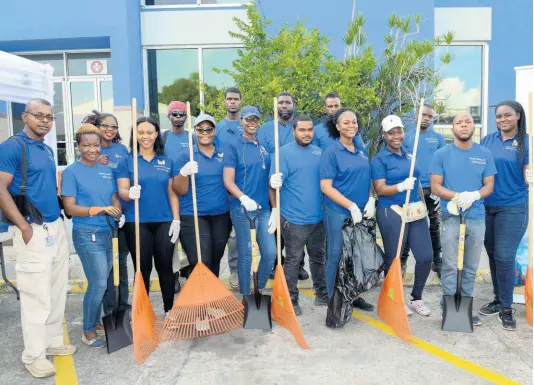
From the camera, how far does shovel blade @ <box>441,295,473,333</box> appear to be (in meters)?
4.25

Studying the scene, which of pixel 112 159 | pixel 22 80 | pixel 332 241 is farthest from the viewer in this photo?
pixel 22 80

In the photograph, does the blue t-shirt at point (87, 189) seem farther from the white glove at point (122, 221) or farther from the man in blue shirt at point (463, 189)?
the man in blue shirt at point (463, 189)

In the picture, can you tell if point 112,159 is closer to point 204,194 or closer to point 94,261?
point 204,194

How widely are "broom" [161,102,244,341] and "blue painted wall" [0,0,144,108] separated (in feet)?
20.5

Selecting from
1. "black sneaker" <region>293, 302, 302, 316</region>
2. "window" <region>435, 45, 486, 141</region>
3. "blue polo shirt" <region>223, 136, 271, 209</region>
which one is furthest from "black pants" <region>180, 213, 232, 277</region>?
"window" <region>435, 45, 486, 141</region>

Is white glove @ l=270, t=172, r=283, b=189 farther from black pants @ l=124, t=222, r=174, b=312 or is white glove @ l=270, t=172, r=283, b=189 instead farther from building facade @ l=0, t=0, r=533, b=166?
building facade @ l=0, t=0, r=533, b=166

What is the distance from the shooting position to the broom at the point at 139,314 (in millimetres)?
3863

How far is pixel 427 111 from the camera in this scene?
567 cm

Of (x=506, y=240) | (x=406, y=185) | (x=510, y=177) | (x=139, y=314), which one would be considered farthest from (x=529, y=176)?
(x=139, y=314)

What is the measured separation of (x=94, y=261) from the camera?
395 cm

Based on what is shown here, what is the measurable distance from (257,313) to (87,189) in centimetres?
178

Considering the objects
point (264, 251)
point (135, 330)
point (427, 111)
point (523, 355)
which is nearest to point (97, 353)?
point (135, 330)

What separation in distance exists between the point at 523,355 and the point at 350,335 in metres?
1.31

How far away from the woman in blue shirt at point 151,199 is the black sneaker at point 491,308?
290 cm
